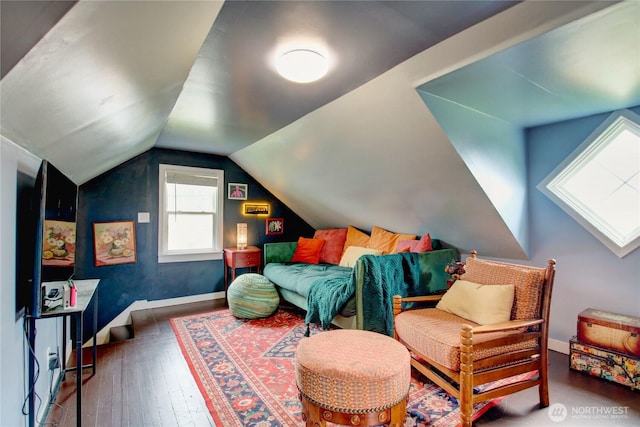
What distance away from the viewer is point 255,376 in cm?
235

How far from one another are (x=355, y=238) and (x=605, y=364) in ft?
8.84

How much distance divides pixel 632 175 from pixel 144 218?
511 cm

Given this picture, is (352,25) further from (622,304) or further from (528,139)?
(622,304)

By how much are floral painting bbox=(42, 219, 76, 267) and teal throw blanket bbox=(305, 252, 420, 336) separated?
1998 mm

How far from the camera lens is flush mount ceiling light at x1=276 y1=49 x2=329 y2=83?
1.71 m

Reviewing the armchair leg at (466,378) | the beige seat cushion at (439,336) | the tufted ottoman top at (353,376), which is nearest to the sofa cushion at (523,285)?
the beige seat cushion at (439,336)

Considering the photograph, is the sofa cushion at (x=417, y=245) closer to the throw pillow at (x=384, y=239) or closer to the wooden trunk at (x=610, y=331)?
the throw pillow at (x=384, y=239)

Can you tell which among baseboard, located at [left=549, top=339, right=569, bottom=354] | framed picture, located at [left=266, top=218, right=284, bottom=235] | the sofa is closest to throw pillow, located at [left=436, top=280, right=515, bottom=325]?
the sofa

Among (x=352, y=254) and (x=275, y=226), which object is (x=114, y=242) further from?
(x=352, y=254)

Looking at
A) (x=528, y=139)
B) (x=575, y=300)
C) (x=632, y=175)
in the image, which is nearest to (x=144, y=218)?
(x=528, y=139)

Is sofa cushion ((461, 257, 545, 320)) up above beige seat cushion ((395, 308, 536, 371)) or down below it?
above

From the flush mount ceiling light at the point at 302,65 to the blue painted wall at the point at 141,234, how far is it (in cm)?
297

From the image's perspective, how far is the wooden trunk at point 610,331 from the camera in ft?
7.11

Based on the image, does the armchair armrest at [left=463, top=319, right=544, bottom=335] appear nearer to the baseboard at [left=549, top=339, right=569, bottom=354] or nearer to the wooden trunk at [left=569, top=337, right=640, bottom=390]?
the wooden trunk at [left=569, top=337, right=640, bottom=390]
